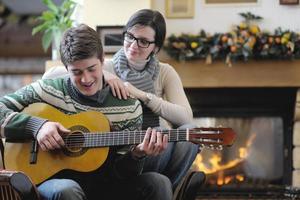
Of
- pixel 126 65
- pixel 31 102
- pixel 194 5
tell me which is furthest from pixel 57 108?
pixel 194 5

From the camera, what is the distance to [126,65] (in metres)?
2.14

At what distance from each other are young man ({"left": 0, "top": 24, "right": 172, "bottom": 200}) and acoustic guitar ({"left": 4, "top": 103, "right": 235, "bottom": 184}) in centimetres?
2

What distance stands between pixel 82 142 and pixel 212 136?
369 millimetres

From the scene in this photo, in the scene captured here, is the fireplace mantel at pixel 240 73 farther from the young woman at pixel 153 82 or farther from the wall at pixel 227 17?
the young woman at pixel 153 82

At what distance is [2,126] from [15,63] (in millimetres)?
3001

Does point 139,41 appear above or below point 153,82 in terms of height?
above

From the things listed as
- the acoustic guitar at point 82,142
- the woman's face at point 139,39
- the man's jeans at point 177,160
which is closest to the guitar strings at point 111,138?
the acoustic guitar at point 82,142

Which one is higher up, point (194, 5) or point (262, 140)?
point (194, 5)

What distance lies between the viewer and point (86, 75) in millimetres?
1699

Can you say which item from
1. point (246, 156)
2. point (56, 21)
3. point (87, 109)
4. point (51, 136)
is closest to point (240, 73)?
point (246, 156)

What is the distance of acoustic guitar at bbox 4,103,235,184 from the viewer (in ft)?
5.33

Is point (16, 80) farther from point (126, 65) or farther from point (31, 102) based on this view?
point (31, 102)

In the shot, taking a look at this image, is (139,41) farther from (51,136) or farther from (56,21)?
(56,21)

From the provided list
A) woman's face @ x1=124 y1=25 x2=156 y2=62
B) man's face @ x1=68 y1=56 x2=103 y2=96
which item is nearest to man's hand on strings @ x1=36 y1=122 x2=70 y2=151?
man's face @ x1=68 y1=56 x2=103 y2=96
